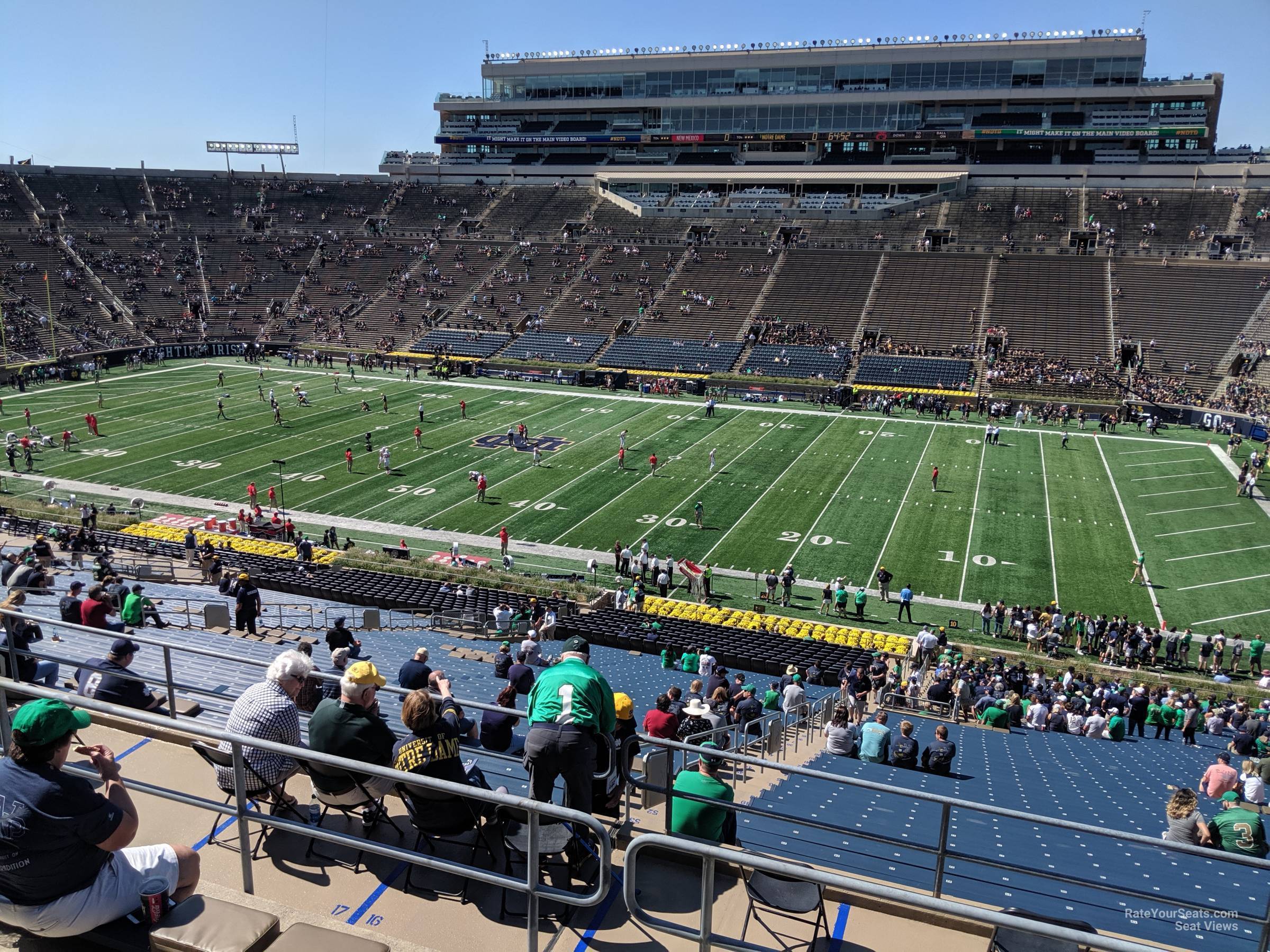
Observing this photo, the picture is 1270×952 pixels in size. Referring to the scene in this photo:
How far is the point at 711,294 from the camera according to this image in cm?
6469

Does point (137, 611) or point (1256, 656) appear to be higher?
point (137, 611)

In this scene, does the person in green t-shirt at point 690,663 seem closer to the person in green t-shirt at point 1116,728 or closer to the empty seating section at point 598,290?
the person in green t-shirt at point 1116,728

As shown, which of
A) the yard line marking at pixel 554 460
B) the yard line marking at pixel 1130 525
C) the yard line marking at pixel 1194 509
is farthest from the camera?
the yard line marking at pixel 1194 509

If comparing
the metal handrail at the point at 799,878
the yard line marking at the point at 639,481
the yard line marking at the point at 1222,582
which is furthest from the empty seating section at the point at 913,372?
the metal handrail at the point at 799,878

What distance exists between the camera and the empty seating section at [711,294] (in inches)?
2395

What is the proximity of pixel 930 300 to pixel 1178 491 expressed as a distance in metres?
27.3

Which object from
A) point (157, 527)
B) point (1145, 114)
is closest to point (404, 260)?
point (157, 527)

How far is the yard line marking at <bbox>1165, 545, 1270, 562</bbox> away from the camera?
96.4 feet

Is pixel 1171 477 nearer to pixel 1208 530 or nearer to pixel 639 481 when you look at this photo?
pixel 1208 530

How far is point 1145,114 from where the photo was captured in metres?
73.6

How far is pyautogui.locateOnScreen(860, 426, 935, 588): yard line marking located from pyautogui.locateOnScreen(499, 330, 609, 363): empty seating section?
2304 cm

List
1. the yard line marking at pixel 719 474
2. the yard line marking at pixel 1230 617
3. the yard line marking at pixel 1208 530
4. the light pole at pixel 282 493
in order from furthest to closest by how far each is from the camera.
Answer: the yard line marking at pixel 719 474 → the light pole at pixel 282 493 → the yard line marking at pixel 1208 530 → the yard line marking at pixel 1230 617

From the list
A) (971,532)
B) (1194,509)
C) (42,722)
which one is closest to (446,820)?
(42,722)

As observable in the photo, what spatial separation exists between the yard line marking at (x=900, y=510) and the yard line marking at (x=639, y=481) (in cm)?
738
